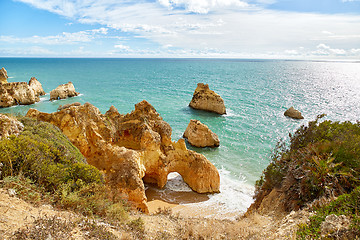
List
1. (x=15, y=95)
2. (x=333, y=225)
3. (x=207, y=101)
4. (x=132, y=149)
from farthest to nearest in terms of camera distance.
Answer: (x=207, y=101), (x=15, y=95), (x=132, y=149), (x=333, y=225)

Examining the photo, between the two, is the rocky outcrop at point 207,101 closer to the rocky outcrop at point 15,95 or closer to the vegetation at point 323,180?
the vegetation at point 323,180

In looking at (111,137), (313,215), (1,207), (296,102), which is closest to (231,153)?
(111,137)

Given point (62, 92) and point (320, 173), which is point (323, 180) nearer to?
point (320, 173)

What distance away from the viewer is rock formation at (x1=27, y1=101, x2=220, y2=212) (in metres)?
12.3

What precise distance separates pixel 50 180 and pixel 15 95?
48.2 meters

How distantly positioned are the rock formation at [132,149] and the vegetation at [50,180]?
3.29 meters

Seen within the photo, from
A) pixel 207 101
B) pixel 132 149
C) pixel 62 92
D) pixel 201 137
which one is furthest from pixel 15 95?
pixel 132 149

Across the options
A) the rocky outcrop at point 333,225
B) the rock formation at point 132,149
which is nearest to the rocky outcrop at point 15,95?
the rock formation at point 132,149

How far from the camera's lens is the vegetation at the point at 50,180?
6477mm

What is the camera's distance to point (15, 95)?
147 feet

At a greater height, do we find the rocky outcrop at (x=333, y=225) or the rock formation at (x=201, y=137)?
the rocky outcrop at (x=333, y=225)

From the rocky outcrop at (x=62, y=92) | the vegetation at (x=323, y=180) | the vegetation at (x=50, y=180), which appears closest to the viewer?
the vegetation at (x=323, y=180)

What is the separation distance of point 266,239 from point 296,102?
58405mm

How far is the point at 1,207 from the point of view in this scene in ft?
17.3
